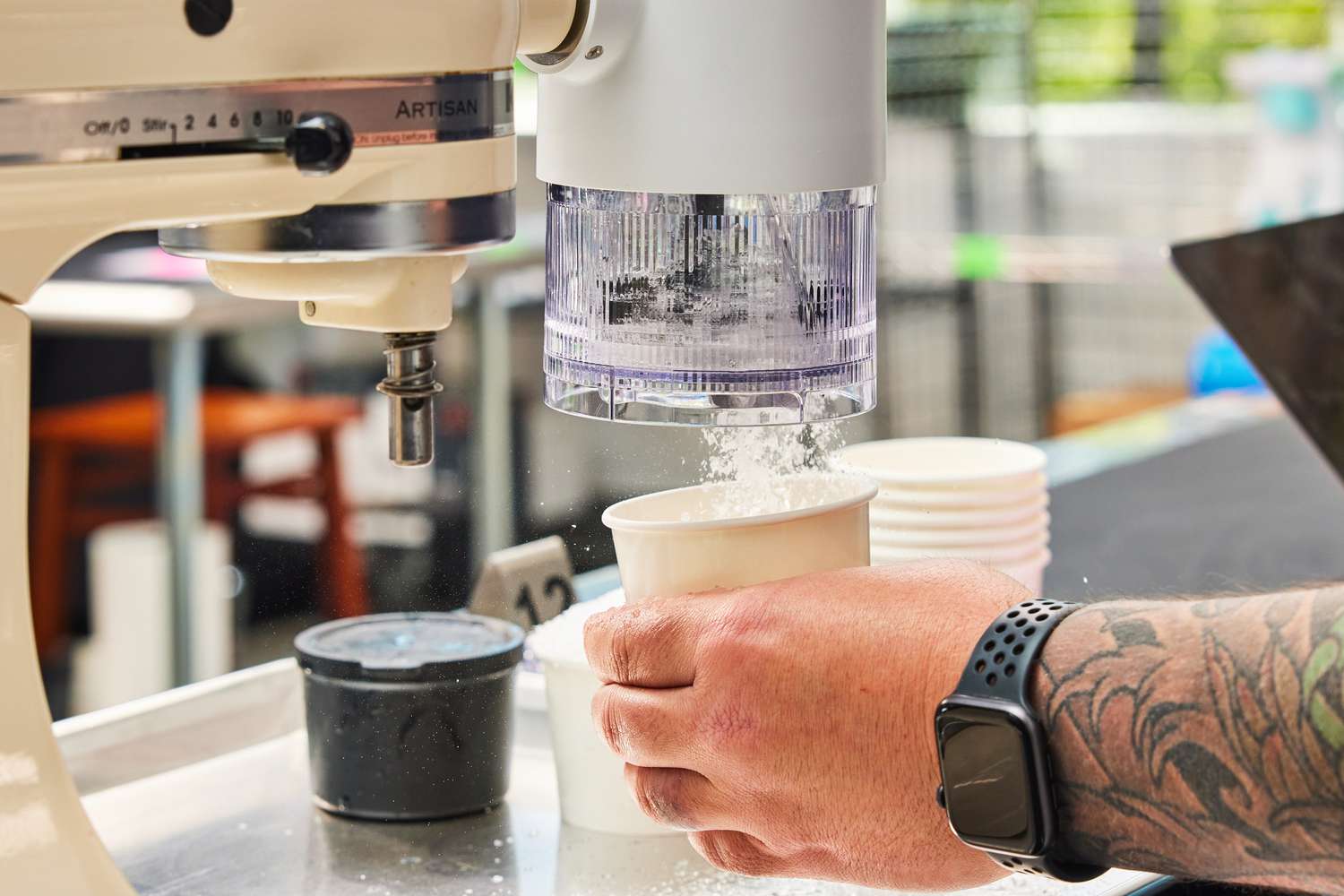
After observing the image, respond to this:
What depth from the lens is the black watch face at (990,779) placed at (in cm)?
74

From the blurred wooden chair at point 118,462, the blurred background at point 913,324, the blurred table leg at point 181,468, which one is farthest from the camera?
the blurred wooden chair at point 118,462

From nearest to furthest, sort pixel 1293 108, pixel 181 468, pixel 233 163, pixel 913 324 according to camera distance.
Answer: pixel 233 163 < pixel 181 468 < pixel 1293 108 < pixel 913 324

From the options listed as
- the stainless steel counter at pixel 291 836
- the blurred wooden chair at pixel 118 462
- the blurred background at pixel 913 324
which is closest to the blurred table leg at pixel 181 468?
the blurred background at pixel 913 324

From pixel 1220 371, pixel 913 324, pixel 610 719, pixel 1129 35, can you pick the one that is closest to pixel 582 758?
pixel 610 719

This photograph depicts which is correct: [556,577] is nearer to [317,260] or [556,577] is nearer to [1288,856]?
[317,260]

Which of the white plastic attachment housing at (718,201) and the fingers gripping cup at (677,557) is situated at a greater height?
the white plastic attachment housing at (718,201)

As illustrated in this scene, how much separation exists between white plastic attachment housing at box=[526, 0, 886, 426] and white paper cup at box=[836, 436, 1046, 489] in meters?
0.25

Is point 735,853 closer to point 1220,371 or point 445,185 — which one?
point 445,185

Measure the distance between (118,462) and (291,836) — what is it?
10.2 ft

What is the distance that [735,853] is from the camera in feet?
2.74

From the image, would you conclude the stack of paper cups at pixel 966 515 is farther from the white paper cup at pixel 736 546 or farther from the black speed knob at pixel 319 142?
the black speed knob at pixel 319 142

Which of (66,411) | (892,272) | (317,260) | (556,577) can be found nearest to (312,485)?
(66,411)

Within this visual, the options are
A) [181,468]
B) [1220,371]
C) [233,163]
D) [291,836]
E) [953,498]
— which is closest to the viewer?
[233,163]

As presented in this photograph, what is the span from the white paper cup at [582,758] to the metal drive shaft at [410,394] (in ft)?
0.49
